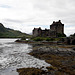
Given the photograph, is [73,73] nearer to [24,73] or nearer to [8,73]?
[24,73]

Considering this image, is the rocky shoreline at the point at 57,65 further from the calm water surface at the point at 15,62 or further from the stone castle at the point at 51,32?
the stone castle at the point at 51,32

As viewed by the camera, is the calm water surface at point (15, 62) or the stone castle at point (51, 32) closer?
the calm water surface at point (15, 62)

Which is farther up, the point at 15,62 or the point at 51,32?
the point at 51,32

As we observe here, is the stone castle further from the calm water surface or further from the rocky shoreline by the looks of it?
the calm water surface

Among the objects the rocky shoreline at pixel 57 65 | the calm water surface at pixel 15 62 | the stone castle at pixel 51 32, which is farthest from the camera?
the stone castle at pixel 51 32

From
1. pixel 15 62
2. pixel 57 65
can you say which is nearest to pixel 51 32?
pixel 15 62

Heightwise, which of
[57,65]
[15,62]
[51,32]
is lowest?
[15,62]

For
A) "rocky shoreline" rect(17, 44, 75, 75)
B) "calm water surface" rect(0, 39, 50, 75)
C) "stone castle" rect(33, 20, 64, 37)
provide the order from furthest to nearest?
"stone castle" rect(33, 20, 64, 37) < "calm water surface" rect(0, 39, 50, 75) < "rocky shoreline" rect(17, 44, 75, 75)

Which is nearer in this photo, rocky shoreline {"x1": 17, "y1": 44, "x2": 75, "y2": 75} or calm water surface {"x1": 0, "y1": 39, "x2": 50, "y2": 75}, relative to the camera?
rocky shoreline {"x1": 17, "y1": 44, "x2": 75, "y2": 75}

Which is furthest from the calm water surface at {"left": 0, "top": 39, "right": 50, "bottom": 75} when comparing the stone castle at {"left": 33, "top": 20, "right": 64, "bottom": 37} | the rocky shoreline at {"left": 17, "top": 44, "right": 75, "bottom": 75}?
the stone castle at {"left": 33, "top": 20, "right": 64, "bottom": 37}

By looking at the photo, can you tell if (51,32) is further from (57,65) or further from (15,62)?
(57,65)

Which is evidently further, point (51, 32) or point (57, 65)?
point (51, 32)

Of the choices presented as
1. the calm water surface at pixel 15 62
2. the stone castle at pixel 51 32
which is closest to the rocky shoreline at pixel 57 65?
the calm water surface at pixel 15 62

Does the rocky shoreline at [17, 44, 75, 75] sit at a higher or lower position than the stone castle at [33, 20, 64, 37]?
lower
